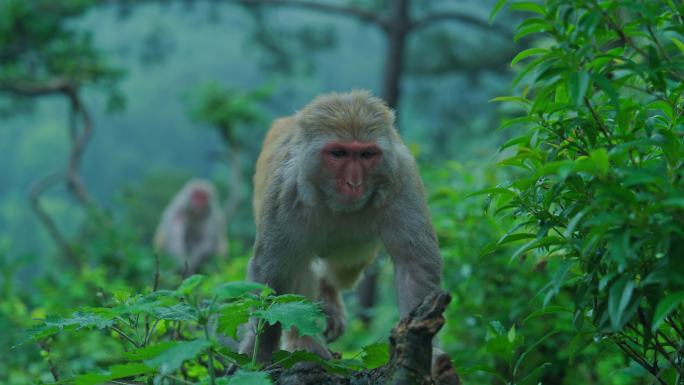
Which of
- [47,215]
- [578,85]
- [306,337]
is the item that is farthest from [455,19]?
[578,85]

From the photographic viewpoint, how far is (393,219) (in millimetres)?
3506

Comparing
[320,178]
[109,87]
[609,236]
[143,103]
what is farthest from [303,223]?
[143,103]

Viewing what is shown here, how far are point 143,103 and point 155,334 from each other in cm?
2193

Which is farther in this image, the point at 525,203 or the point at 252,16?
the point at 252,16

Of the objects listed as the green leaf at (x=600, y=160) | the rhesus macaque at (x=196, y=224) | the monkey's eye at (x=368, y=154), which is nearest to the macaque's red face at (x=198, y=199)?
the rhesus macaque at (x=196, y=224)

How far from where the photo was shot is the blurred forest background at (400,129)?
2467 millimetres

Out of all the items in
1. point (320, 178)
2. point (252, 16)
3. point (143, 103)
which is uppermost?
point (252, 16)

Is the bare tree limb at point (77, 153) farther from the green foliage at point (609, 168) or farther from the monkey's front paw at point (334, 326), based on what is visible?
the green foliage at point (609, 168)

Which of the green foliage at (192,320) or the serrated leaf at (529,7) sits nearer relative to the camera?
the green foliage at (192,320)

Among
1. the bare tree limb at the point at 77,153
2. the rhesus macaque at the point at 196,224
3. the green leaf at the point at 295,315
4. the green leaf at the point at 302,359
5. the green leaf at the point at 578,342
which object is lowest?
the rhesus macaque at the point at 196,224

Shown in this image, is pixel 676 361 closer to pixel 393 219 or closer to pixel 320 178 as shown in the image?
pixel 393 219

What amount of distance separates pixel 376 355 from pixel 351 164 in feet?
2.98

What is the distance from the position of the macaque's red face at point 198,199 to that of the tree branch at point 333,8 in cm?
353

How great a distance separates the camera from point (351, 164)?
11.0 feet
